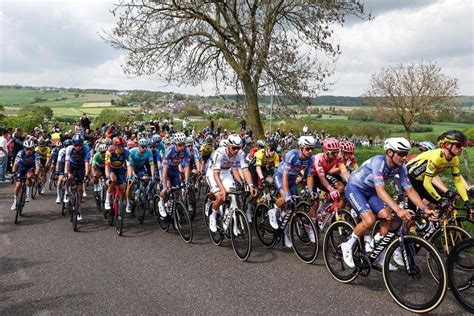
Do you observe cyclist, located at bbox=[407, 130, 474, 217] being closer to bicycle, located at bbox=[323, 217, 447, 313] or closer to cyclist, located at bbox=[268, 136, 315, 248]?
bicycle, located at bbox=[323, 217, 447, 313]

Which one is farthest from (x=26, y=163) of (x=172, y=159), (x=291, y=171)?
(x=291, y=171)

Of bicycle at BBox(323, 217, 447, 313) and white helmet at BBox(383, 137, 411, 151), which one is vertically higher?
white helmet at BBox(383, 137, 411, 151)

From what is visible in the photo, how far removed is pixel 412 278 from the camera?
4.70 meters

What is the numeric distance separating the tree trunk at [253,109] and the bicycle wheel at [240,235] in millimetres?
11993

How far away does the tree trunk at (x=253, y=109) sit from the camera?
58.7ft

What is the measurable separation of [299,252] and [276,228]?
2.05ft

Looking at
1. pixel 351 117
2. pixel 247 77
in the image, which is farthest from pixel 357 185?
pixel 351 117

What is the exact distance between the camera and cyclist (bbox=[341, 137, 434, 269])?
190 inches

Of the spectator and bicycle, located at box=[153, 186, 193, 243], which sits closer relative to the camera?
bicycle, located at box=[153, 186, 193, 243]

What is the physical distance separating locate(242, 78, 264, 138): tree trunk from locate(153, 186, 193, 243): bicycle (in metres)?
10.4

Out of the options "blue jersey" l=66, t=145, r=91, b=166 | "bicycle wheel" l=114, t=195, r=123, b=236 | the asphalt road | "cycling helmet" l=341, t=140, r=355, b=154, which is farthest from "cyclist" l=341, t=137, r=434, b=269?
"blue jersey" l=66, t=145, r=91, b=166

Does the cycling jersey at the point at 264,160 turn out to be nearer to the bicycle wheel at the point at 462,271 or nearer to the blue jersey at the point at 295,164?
the blue jersey at the point at 295,164

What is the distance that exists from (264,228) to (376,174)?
2796 mm

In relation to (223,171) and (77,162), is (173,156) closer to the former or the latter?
(223,171)
